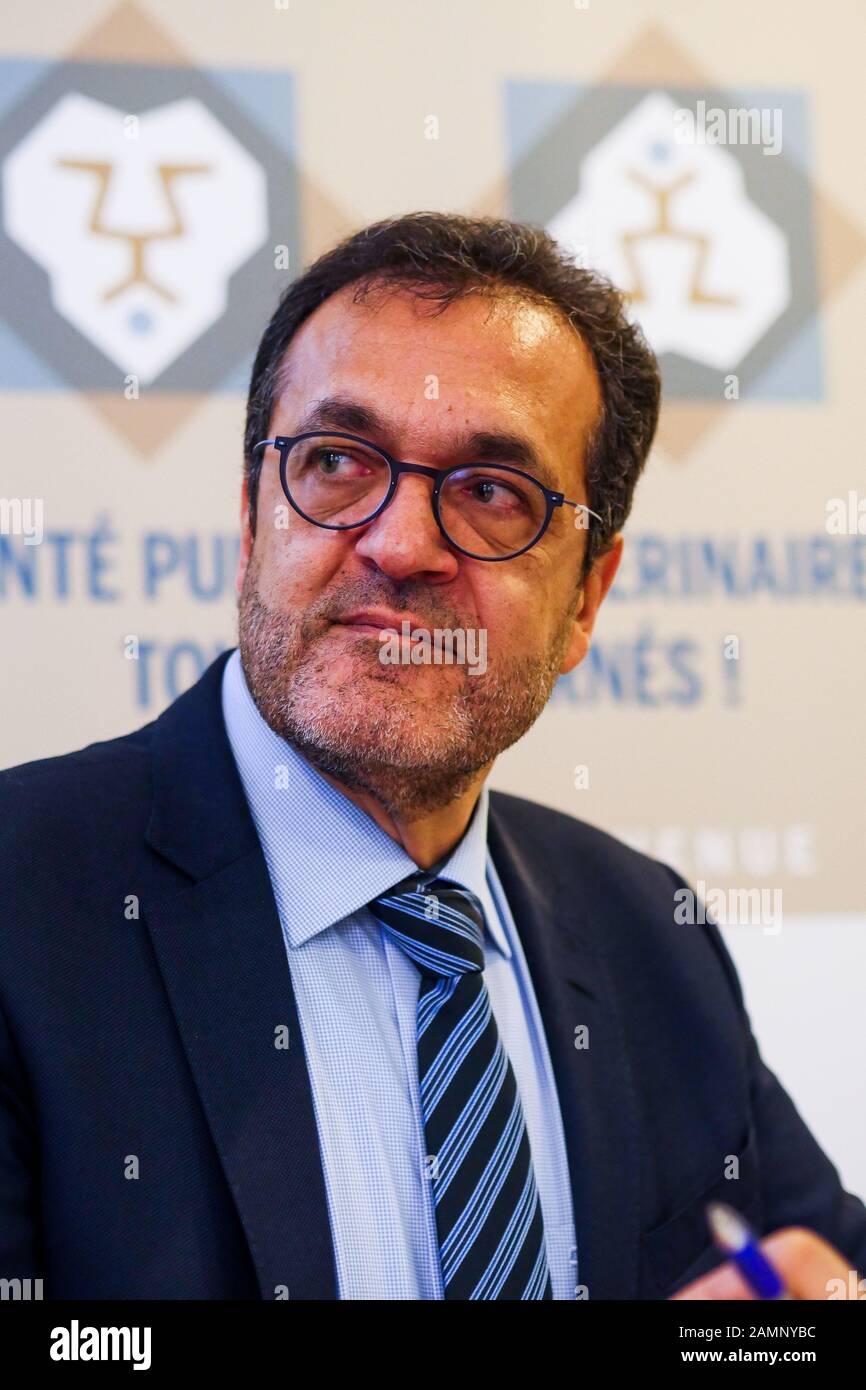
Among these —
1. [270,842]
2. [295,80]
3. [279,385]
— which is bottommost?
[270,842]

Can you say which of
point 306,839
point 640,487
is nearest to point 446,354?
point 306,839

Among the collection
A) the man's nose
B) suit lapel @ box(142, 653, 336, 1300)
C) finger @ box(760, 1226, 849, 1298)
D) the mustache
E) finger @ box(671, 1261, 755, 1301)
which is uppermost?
the man's nose

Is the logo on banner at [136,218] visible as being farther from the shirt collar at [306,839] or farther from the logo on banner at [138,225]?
the shirt collar at [306,839]

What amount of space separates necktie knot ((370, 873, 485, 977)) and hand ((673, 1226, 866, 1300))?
41 centimetres

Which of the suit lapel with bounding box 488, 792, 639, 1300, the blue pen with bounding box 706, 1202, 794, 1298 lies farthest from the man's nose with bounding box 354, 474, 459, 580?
the blue pen with bounding box 706, 1202, 794, 1298

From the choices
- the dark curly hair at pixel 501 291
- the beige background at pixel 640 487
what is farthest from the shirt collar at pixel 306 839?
the beige background at pixel 640 487

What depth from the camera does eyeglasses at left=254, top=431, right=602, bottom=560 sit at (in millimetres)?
1554

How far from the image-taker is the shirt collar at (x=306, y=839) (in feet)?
4.94

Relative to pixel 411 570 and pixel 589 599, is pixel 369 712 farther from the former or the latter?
pixel 589 599

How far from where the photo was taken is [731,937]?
228cm

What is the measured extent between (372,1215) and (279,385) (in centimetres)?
96

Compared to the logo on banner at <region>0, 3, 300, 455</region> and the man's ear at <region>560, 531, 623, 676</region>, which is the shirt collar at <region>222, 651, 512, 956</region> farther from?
the logo on banner at <region>0, 3, 300, 455</region>
